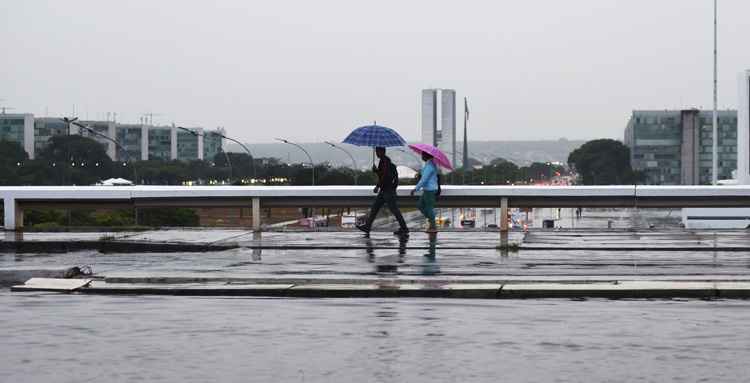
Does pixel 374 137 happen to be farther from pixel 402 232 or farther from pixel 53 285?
pixel 53 285

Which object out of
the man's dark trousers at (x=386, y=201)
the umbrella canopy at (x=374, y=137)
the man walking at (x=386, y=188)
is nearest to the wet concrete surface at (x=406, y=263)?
the man's dark trousers at (x=386, y=201)

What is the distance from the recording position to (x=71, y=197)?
85.0ft

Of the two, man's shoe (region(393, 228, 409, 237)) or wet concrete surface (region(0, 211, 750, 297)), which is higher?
man's shoe (region(393, 228, 409, 237))

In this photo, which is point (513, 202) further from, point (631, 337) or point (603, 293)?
point (631, 337)

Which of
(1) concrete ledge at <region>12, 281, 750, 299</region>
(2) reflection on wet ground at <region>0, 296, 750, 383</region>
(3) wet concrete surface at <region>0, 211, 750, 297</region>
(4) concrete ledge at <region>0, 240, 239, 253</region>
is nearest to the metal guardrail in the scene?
(3) wet concrete surface at <region>0, 211, 750, 297</region>

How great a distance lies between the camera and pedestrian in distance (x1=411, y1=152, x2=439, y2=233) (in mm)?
24891

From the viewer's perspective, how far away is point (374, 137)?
2923cm

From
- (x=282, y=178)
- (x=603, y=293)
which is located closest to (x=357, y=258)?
(x=603, y=293)

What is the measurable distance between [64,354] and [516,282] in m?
6.55

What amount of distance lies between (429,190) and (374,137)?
4.30 metres

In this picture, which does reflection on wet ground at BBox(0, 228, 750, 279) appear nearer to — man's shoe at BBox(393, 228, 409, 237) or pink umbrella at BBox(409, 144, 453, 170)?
man's shoe at BBox(393, 228, 409, 237)

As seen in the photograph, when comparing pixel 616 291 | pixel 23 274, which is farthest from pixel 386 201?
pixel 616 291

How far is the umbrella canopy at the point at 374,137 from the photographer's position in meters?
29.0

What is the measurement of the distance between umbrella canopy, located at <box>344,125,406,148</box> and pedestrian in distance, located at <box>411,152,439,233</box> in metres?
3.45
